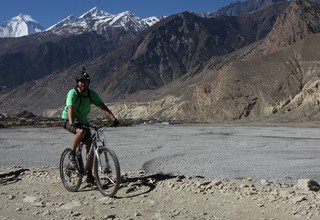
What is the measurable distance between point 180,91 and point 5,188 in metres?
100

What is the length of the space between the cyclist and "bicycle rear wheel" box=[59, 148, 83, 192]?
285 millimetres

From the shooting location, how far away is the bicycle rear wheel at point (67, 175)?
31.3ft

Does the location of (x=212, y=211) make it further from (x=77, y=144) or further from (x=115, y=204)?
(x=77, y=144)

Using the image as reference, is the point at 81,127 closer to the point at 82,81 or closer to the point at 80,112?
the point at 80,112

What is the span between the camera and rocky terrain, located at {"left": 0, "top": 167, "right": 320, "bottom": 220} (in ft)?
24.6

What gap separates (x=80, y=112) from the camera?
921 cm

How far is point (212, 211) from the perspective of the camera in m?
7.70

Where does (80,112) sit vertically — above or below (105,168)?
above

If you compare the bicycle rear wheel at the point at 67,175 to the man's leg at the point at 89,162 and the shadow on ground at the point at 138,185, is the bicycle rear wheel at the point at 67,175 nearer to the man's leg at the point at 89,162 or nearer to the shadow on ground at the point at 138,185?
A: the man's leg at the point at 89,162

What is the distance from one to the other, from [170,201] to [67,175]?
2.34 m

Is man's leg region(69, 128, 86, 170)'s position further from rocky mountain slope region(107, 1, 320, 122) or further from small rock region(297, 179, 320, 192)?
rocky mountain slope region(107, 1, 320, 122)

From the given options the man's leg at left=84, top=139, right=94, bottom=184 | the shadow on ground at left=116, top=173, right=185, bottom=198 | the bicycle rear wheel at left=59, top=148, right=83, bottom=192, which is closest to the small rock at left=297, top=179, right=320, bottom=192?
the shadow on ground at left=116, top=173, right=185, bottom=198

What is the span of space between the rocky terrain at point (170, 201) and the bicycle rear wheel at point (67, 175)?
0.14 meters

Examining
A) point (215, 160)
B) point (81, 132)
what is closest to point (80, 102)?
point (81, 132)
